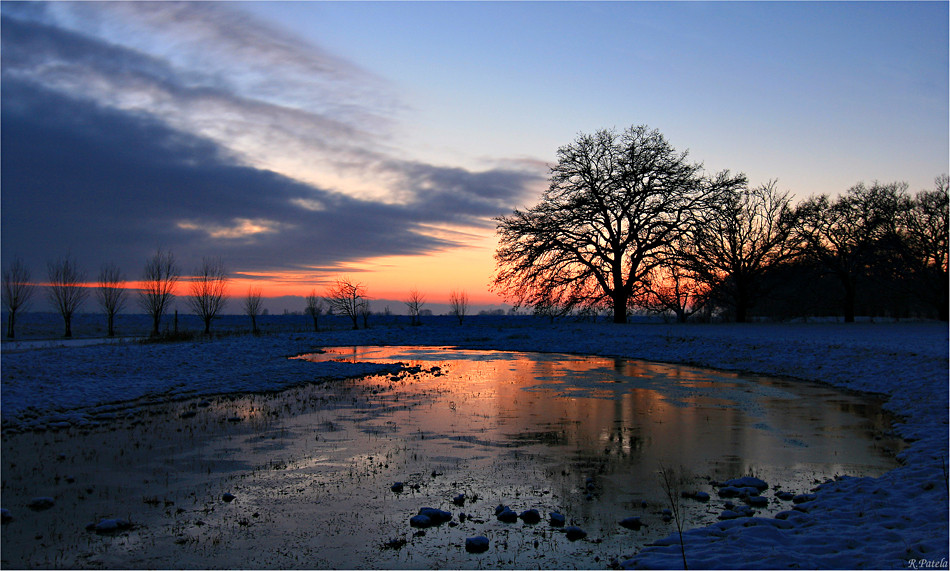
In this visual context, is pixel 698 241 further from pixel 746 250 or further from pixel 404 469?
pixel 404 469

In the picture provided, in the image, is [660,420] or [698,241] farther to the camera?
[698,241]

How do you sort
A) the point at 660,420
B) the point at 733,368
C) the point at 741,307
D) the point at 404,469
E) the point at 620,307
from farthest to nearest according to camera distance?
the point at 741,307, the point at 620,307, the point at 733,368, the point at 660,420, the point at 404,469

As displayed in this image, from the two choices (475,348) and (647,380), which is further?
(475,348)

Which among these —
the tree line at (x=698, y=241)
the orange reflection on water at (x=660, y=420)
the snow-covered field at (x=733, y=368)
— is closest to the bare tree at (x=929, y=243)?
the tree line at (x=698, y=241)

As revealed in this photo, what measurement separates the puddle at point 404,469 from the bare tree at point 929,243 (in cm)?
3515

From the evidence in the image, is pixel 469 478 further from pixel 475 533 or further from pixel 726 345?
pixel 726 345

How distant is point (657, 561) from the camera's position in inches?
214

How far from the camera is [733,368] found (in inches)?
914

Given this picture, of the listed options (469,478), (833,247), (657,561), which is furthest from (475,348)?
(833,247)

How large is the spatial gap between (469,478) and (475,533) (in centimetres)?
199

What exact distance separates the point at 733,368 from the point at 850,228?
32.0m

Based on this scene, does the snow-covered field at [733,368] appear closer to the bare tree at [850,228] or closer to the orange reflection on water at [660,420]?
the orange reflection on water at [660,420]

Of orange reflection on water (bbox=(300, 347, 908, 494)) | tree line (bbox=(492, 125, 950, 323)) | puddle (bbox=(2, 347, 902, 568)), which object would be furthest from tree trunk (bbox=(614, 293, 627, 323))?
puddle (bbox=(2, 347, 902, 568))

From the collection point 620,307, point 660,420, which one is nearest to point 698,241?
point 620,307
